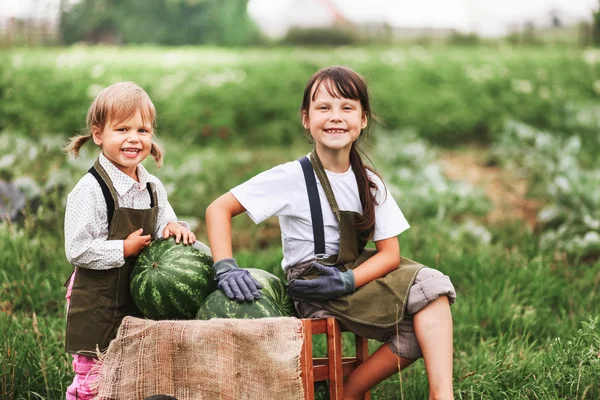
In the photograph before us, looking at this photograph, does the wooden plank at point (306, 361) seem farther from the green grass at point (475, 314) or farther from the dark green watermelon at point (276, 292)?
the green grass at point (475, 314)

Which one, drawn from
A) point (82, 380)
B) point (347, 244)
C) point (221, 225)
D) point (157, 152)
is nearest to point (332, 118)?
point (347, 244)

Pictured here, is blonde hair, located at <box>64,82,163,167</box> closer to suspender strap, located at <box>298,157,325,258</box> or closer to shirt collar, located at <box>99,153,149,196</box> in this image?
shirt collar, located at <box>99,153,149,196</box>

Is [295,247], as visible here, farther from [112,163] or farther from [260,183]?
[112,163]

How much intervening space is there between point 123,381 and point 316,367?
0.84 m

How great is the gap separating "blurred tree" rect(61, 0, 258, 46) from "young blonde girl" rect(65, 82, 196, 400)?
14.6 meters

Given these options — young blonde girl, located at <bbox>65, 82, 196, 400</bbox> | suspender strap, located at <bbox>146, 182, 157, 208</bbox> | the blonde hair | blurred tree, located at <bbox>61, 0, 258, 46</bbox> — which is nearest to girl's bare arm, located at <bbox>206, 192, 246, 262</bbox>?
young blonde girl, located at <bbox>65, 82, 196, 400</bbox>

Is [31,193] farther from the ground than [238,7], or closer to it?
closer to it

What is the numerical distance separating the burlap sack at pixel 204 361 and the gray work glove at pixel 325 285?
344mm

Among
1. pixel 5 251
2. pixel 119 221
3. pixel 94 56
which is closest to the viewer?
pixel 119 221

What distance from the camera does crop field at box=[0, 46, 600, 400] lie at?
392 cm

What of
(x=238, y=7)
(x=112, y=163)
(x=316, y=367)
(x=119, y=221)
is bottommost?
(x=316, y=367)

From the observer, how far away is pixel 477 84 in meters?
12.2

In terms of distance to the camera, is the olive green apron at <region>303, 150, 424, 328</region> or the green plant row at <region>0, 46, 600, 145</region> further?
the green plant row at <region>0, 46, 600, 145</region>

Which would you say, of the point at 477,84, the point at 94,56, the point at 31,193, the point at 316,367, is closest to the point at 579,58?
the point at 477,84
